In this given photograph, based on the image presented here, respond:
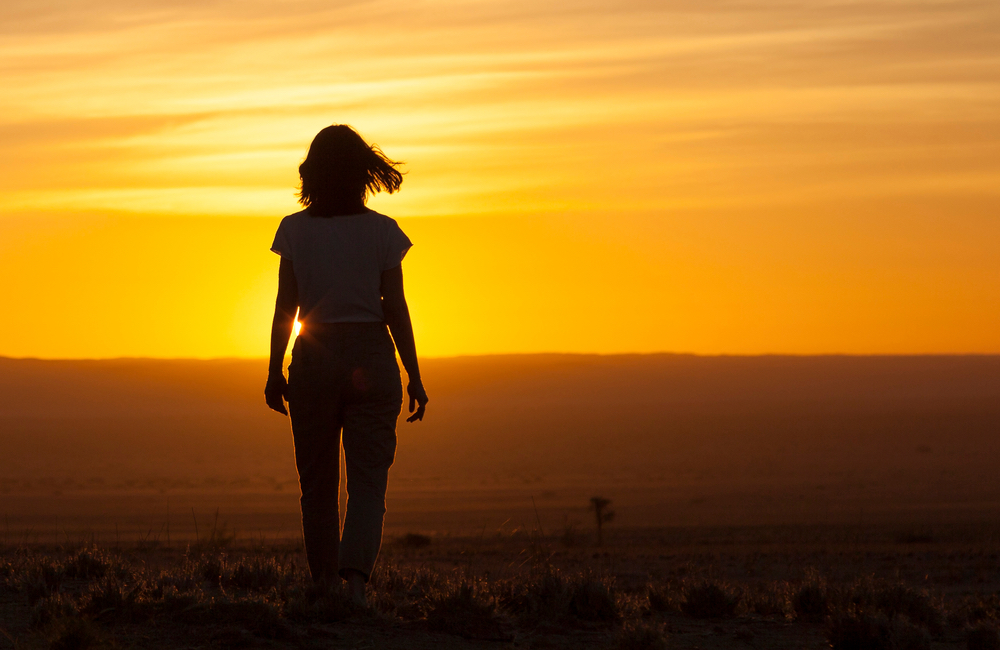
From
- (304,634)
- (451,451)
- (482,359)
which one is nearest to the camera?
(304,634)

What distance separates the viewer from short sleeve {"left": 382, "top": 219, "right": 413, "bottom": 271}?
5070 millimetres

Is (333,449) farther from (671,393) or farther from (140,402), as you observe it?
(671,393)

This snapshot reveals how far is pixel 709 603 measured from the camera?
5.58 m

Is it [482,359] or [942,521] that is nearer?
[942,521]

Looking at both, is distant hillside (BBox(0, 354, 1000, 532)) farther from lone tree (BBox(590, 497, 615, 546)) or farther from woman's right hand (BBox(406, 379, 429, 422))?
woman's right hand (BBox(406, 379, 429, 422))

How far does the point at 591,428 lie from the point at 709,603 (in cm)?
7145

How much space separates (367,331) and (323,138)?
854mm

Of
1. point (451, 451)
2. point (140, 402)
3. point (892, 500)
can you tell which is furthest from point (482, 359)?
point (892, 500)

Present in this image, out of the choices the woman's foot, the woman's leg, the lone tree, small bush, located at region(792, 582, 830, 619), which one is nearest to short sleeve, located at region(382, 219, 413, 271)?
the woman's leg

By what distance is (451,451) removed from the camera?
2522 inches

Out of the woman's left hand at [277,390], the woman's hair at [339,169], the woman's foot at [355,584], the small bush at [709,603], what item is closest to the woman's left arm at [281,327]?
the woman's left hand at [277,390]

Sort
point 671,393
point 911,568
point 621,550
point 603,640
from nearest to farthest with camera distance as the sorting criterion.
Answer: point 603,640 → point 911,568 → point 621,550 → point 671,393

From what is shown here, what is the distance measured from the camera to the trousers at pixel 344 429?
4973 millimetres

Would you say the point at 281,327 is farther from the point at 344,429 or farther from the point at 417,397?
the point at 417,397
